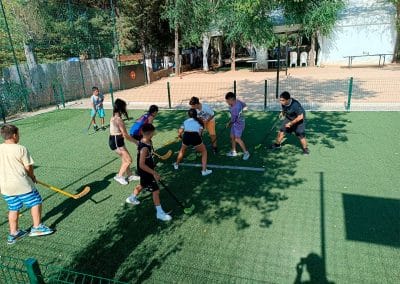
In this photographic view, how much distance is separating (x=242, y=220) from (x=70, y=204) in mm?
3030

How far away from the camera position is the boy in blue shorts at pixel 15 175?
4254 millimetres

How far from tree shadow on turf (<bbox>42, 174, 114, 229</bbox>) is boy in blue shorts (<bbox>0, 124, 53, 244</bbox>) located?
26.3 inches

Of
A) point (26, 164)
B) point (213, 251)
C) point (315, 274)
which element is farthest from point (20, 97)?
point (315, 274)

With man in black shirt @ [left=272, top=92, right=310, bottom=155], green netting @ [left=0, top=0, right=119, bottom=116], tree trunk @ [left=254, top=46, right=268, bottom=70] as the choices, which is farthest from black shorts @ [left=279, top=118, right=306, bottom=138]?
tree trunk @ [left=254, top=46, right=268, bottom=70]

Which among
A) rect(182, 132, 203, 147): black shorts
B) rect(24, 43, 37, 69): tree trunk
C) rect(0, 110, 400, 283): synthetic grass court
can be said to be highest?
rect(24, 43, 37, 69): tree trunk

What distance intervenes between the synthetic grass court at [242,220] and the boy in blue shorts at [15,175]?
23.4 inches

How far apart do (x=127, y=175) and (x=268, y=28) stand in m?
10.00

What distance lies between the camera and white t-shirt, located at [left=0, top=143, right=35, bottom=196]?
4.25m

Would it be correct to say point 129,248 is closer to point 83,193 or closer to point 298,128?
point 83,193

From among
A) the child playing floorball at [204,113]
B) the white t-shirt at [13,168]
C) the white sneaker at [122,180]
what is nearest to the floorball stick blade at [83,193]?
the white sneaker at [122,180]

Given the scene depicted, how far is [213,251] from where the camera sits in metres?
4.31

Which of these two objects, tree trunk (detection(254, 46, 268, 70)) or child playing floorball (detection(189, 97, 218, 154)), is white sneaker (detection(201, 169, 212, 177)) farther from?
tree trunk (detection(254, 46, 268, 70))

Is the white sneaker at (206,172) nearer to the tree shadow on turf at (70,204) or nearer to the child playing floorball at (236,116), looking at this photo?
the child playing floorball at (236,116)

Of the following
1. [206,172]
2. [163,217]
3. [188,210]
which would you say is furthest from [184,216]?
[206,172]
